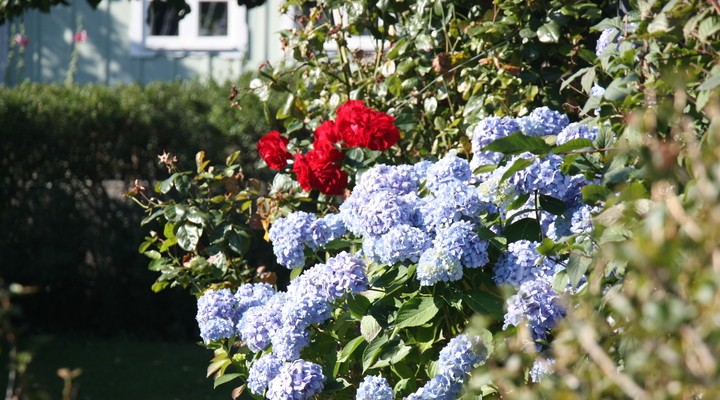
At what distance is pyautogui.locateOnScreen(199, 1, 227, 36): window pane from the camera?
29.3ft

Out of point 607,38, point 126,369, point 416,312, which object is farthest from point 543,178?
point 126,369

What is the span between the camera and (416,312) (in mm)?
2428

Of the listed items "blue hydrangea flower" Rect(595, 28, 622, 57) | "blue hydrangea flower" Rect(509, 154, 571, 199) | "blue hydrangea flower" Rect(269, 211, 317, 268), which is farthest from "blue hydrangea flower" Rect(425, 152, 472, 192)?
"blue hydrangea flower" Rect(595, 28, 622, 57)

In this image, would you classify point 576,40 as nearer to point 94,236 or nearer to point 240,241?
point 240,241

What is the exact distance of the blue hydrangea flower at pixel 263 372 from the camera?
2561 millimetres

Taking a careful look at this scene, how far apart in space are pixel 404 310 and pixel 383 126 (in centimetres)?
92

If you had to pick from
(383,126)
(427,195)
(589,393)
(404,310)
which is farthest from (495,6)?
(589,393)

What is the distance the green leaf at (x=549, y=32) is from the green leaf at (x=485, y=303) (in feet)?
3.84

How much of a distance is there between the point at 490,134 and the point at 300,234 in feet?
1.90

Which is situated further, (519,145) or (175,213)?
(175,213)

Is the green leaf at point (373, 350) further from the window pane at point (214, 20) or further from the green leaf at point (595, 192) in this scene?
the window pane at point (214, 20)

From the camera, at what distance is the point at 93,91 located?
692 cm

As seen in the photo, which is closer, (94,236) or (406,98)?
(406,98)

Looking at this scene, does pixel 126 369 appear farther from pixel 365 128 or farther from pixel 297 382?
pixel 297 382
